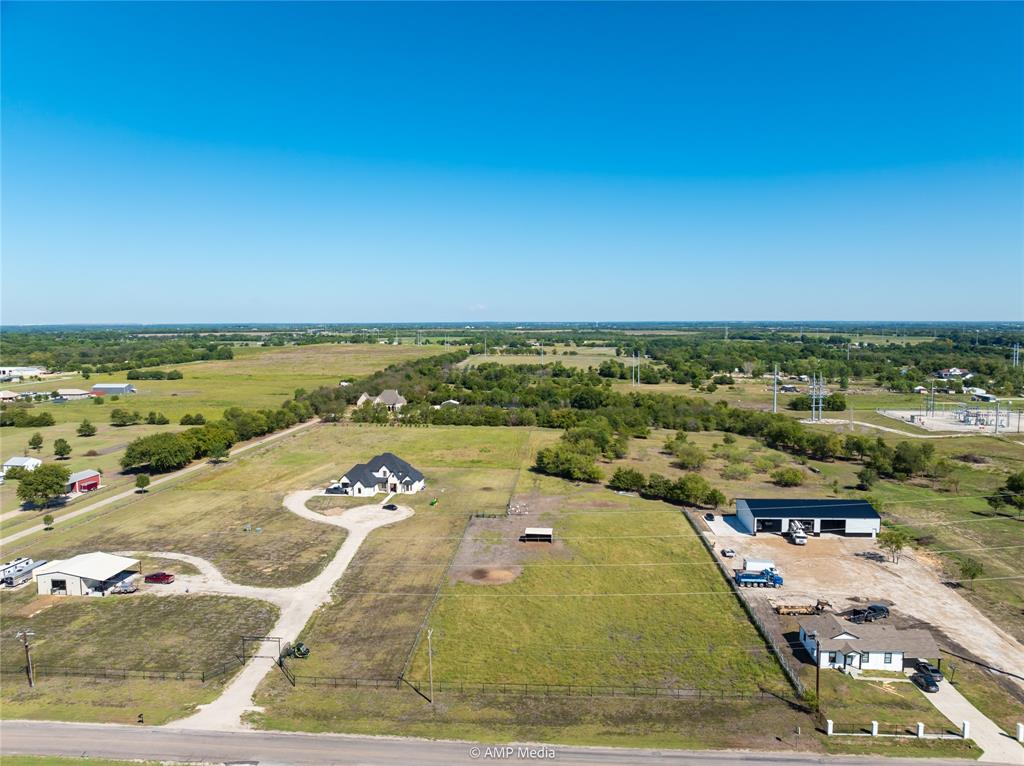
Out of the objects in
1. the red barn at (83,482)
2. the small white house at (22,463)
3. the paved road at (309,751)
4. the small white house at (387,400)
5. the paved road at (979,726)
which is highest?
the small white house at (387,400)

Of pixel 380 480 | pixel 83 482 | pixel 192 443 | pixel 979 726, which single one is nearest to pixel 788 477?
pixel 979 726

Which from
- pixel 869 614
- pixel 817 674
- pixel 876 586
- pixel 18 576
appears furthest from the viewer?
pixel 18 576

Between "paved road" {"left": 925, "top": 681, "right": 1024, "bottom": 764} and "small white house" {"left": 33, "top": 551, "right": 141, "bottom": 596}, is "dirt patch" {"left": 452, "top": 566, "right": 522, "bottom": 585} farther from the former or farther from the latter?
"paved road" {"left": 925, "top": 681, "right": 1024, "bottom": 764}

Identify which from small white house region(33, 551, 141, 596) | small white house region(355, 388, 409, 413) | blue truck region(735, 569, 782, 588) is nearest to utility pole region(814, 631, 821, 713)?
blue truck region(735, 569, 782, 588)

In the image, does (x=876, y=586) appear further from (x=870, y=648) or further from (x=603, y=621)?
(x=603, y=621)

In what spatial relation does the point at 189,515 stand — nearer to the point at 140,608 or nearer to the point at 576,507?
the point at 140,608

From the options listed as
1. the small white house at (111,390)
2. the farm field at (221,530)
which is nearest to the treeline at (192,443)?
the farm field at (221,530)

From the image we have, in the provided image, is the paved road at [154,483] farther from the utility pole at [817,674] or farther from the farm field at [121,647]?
the utility pole at [817,674]
